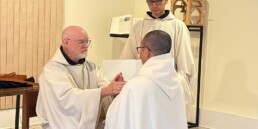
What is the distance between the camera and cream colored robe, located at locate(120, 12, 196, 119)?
3035mm

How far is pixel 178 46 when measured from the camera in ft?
10.1

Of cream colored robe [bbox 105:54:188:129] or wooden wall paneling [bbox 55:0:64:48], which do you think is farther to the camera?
wooden wall paneling [bbox 55:0:64:48]

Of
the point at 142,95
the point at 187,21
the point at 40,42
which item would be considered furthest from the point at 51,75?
the point at 187,21

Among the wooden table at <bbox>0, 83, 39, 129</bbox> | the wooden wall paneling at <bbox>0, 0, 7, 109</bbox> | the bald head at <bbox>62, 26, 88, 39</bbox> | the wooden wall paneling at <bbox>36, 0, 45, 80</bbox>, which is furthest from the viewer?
the wooden wall paneling at <bbox>36, 0, 45, 80</bbox>

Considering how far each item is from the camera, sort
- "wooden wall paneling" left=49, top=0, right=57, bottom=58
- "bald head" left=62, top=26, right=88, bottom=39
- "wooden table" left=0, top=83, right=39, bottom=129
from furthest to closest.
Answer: "wooden wall paneling" left=49, top=0, right=57, bottom=58 < "wooden table" left=0, top=83, right=39, bottom=129 < "bald head" left=62, top=26, right=88, bottom=39

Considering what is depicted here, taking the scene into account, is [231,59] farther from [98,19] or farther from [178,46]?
[98,19]

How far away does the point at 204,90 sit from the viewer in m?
4.70

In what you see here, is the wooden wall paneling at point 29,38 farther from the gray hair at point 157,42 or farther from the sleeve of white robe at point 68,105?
the gray hair at point 157,42

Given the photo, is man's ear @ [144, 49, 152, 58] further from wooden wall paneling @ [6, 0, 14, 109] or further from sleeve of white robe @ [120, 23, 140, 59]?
wooden wall paneling @ [6, 0, 14, 109]

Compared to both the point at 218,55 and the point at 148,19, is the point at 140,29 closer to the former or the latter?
the point at 148,19

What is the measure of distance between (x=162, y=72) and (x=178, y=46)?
115cm

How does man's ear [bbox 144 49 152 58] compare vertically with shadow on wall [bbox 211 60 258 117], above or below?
above

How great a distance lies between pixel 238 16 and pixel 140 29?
1.60 meters

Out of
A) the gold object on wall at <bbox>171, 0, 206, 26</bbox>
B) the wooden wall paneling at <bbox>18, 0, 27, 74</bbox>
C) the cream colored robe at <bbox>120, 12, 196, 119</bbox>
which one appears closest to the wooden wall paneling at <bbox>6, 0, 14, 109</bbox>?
the wooden wall paneling at <bbox>18, 0, 27, 74</bbox>
